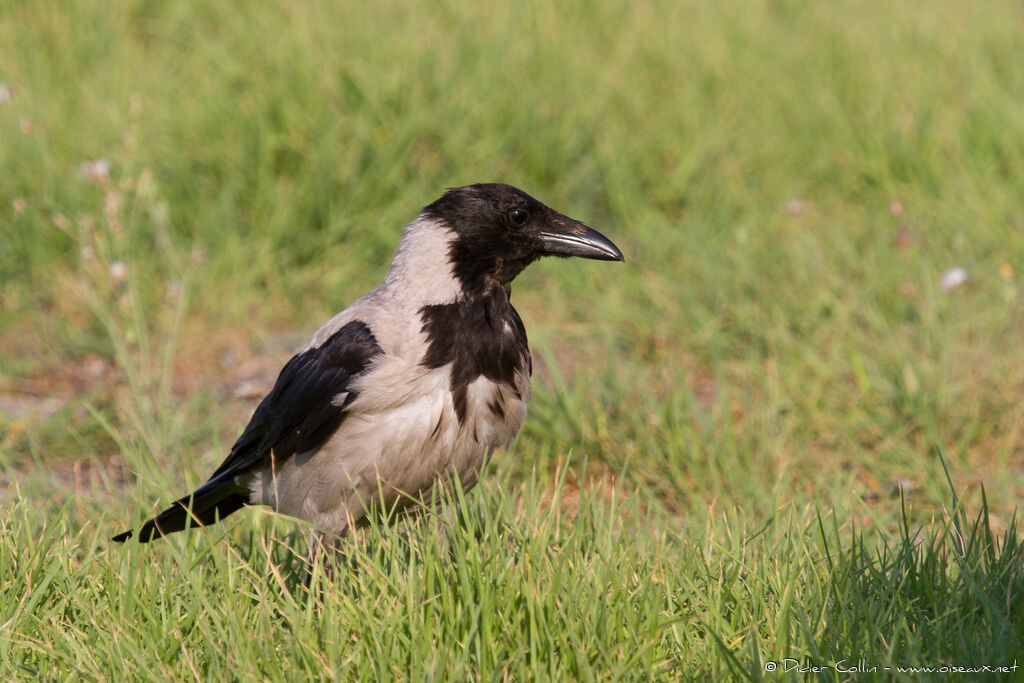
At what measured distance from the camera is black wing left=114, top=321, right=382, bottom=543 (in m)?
3.52

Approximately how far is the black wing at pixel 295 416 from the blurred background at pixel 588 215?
0.31 meters

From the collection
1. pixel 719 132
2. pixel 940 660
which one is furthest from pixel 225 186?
pixel 940 660

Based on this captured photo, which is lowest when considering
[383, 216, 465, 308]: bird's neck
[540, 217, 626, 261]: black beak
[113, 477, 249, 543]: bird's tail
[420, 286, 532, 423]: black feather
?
[113, 477, 249, 543]: bird's tail

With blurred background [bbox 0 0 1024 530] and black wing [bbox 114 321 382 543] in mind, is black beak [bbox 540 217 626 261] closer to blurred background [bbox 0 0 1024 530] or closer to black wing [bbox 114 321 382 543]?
black wing [bbox 114 321 382 543]

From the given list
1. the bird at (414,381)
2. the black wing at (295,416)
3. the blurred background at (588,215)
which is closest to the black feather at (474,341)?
the bird at (414,381)

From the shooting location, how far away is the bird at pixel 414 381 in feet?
11.2

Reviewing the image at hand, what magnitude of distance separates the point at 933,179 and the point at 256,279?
147 inches

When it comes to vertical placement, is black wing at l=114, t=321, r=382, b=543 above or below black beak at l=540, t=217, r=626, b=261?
below

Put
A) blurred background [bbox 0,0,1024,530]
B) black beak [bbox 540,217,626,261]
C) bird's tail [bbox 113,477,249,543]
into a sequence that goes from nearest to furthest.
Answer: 1. bird's tail [bbox 113,477,249,543]
2. black beak [bbox 540,217,626,261]
3. blurred background [bbox 0,0,1024,530]

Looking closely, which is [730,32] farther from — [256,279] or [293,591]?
[293,591]

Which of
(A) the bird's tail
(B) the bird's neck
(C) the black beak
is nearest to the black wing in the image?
(A) the bird's tail

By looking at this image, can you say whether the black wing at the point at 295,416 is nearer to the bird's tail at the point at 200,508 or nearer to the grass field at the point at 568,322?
the bird's tail at the point at 200,508

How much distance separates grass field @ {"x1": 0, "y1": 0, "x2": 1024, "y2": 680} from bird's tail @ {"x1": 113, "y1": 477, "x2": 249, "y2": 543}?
0.25 ft

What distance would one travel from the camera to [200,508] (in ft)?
12.8
